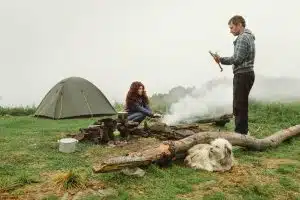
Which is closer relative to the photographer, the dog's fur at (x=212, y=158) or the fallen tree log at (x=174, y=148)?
the fallen tree log at (x=174, y=148)

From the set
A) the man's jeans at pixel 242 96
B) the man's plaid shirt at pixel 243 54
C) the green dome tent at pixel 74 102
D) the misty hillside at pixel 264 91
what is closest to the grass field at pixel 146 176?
the man's jeans at pixel 242 96

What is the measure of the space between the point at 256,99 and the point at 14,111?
11.1 m

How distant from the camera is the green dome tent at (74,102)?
1725cm

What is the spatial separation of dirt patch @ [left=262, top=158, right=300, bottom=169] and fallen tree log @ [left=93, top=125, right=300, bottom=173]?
2.32ft

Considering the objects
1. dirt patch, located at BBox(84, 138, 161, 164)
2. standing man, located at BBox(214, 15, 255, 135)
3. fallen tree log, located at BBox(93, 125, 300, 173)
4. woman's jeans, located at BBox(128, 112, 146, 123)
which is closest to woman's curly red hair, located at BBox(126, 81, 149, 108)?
woman's jeans, located at BBox(128, 112, 146, 123)

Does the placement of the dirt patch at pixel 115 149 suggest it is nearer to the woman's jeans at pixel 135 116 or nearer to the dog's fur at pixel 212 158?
the dog's fur at pixel 212 158

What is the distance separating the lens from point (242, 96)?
10727mm

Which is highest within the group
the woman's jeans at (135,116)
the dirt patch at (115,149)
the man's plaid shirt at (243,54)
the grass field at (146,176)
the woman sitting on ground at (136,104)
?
the man's plaid shirt at (243,54)

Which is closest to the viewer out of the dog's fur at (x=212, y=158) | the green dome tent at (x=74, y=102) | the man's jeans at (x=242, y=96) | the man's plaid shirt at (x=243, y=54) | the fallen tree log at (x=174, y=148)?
the fallen tree log at (x=174, y=148)

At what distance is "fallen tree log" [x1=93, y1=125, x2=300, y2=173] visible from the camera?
7.13 m

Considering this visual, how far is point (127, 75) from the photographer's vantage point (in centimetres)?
7438

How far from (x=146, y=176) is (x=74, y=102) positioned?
1047cm

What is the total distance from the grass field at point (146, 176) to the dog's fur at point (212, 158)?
0.64 ft

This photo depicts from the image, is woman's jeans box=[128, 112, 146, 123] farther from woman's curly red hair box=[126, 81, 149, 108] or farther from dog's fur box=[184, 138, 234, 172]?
dog's fur box=[184, 138, 234, 172]
